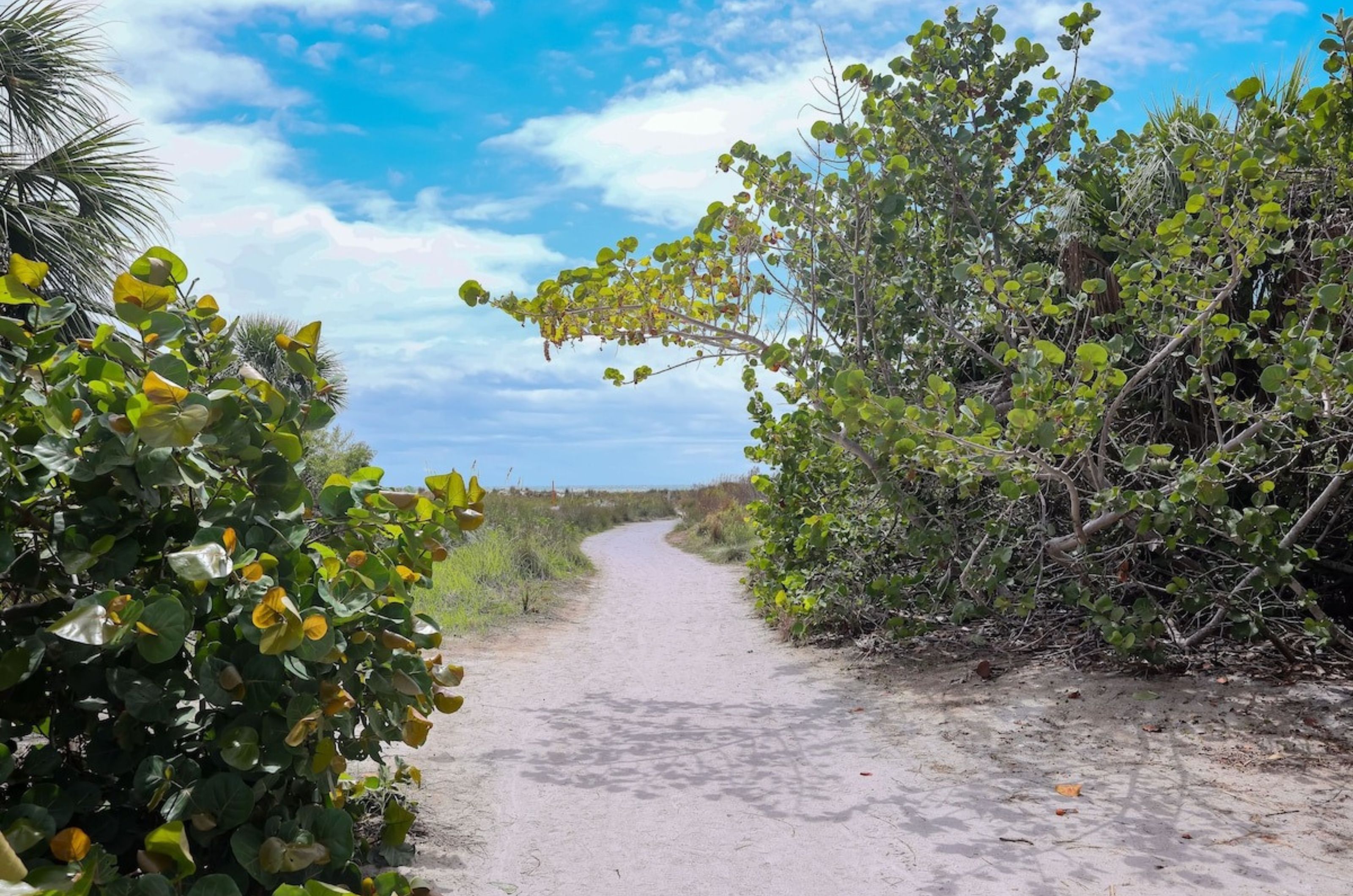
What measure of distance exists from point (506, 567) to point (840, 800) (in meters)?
8.01

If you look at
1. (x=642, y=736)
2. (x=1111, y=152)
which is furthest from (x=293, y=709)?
(x=1111, y=152)

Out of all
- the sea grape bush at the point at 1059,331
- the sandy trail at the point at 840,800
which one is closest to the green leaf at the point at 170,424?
the sandy trail at the point at 840,800

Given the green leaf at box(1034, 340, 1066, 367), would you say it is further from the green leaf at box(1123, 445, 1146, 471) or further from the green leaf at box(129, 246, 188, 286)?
the green leaf at box(129, 246, 188, 286)

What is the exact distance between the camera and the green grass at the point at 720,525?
16141mm

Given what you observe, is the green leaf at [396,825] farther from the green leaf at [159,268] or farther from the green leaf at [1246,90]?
the green leaf at [1246,90]

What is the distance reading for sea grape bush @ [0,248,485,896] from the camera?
1.88 m

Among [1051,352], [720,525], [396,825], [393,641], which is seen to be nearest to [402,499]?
[393,641]

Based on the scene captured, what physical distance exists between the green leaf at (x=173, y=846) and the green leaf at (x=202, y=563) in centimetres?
52

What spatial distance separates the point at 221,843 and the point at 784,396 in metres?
5.26

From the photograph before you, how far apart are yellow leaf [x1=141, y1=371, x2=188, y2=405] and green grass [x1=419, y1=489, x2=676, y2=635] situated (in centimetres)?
683

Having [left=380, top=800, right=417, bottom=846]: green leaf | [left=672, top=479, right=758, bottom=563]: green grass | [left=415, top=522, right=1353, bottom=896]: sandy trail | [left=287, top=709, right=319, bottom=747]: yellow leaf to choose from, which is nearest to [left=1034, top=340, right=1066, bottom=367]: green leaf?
[left=415, top=522, right=1353, bottom=896]: sandy trail

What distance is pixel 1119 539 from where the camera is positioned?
5973 millimetres

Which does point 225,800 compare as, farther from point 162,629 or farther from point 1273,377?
point 1273,377

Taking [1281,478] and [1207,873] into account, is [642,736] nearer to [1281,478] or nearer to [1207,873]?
[1207,873]
